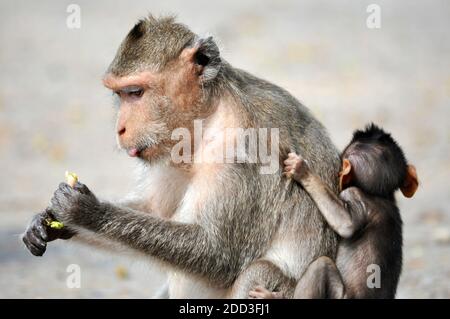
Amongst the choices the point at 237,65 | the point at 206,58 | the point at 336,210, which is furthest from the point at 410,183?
the point at 237,65

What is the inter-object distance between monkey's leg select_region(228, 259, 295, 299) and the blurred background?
11.9ft

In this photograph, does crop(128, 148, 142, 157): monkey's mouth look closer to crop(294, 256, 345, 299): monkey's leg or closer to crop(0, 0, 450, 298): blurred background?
crop(294, 256, 345, 299): monkey's leg

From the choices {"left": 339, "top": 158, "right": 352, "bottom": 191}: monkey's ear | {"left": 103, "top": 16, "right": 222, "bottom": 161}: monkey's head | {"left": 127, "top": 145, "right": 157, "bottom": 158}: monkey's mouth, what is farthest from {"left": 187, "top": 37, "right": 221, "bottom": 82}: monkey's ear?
{"left": 339, "top": 158, "right": 352, "bottom": 191}: monkey's ear

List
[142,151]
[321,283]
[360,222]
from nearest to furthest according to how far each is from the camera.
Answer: [321,283]
[360,222]
[142,151]

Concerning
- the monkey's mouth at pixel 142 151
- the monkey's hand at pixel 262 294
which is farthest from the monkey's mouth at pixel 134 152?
the monkey's hand at pixel 262 294

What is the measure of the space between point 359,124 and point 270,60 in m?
3.87

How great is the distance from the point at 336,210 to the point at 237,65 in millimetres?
13651

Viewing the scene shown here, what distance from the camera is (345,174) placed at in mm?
8578

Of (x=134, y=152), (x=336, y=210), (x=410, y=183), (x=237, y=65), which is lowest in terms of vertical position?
(x=336, y=210)

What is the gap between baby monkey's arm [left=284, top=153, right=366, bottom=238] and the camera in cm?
827

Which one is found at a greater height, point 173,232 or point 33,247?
point 173,232

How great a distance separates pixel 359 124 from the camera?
19.5 metres

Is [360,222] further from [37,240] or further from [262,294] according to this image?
[37,240]

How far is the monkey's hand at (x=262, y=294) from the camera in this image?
8156 mm
